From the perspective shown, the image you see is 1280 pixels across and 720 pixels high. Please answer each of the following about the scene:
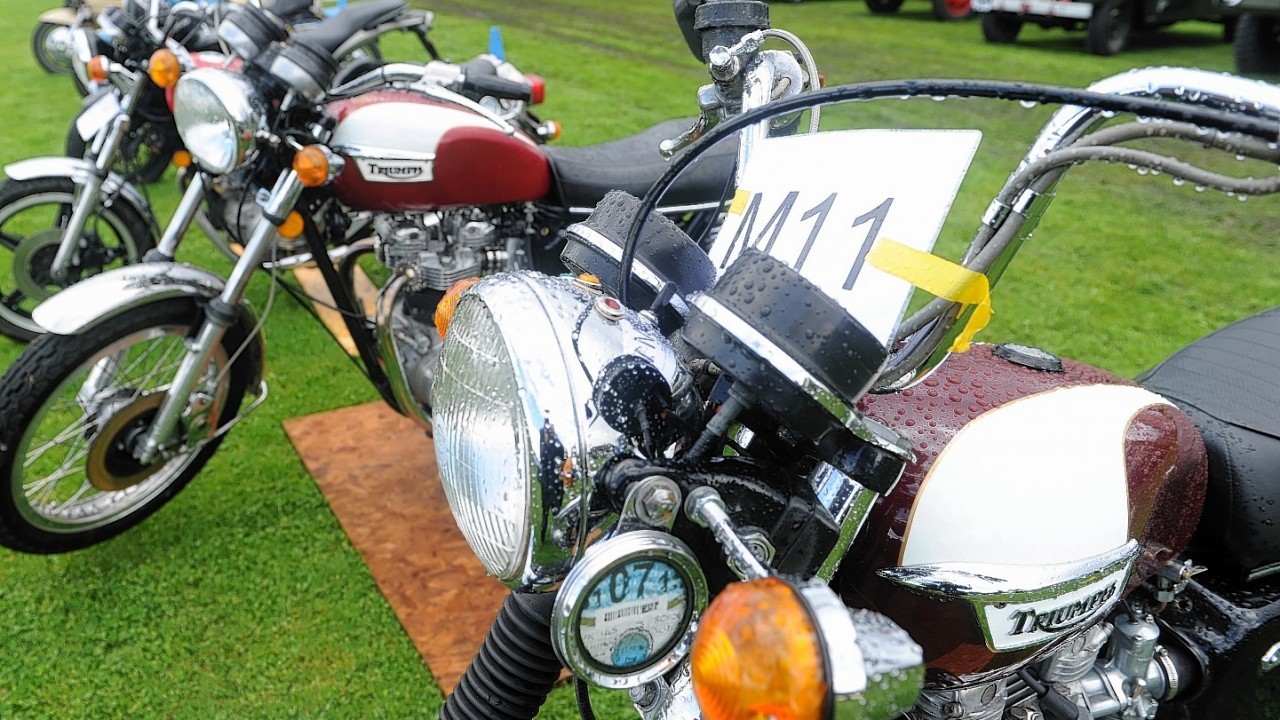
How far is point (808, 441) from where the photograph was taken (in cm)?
78

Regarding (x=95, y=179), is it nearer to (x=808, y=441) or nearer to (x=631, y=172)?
(x=631, y=172)

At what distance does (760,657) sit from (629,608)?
15 centimetres

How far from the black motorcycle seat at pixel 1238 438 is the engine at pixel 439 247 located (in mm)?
1545

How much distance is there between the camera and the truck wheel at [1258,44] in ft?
24.1

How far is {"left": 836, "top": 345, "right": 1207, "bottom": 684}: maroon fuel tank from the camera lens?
0.89m

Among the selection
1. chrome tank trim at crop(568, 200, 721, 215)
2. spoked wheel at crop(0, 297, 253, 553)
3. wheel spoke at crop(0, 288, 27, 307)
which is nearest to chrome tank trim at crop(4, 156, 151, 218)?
wheel spoke at crop(0, 288, 27, 307)

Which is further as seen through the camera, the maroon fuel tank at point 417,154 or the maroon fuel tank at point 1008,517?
the maroon fuel tank at point 417,154

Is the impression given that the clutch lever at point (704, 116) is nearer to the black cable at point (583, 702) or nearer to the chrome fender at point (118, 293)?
the black cable at point (583, 702)

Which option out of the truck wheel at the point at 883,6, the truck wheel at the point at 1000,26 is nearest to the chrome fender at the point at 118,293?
the truck wheel at the point at 1000,26

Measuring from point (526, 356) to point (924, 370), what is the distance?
1.25ft

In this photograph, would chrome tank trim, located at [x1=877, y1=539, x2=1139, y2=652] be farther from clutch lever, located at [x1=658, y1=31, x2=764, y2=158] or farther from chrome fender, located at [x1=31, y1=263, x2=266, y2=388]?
chrome fender, located at [x1=31, y1=263, x2=266, y2=388]

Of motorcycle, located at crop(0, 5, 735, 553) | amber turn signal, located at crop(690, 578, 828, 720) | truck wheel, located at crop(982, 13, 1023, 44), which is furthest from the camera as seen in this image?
truck wheel, located at crop(982, 13, 1023, 44)

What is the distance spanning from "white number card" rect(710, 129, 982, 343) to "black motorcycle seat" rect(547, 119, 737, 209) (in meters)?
1.46

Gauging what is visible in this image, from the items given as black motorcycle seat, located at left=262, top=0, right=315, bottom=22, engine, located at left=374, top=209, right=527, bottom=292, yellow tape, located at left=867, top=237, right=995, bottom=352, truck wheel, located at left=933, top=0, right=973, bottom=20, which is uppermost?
yellow tape, located at left=867, top=237, right=995, bottom=352
